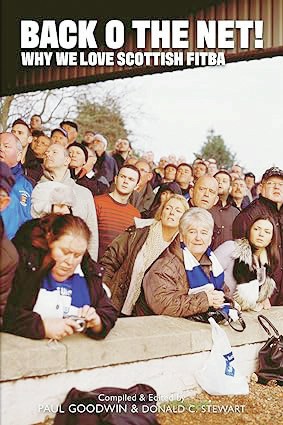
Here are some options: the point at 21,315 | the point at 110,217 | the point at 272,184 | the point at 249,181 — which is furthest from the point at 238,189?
the point at 21,315

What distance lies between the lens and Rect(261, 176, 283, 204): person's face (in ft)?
12.5

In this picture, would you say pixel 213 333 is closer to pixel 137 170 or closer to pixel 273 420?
pixel 273 420

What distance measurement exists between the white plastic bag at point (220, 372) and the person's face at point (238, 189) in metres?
0.75

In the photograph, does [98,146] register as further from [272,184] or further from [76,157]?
[272,184]

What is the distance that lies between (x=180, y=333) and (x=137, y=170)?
0.82m

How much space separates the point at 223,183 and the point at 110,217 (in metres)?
0.67

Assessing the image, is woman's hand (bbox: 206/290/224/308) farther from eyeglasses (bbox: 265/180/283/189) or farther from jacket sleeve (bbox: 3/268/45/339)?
jacket sleeve (bbox: 3/268/45/339)

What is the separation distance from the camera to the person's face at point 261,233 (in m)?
3.78

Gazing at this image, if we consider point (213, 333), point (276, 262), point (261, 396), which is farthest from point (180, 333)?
point (276, 262)

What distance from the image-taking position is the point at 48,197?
327cm

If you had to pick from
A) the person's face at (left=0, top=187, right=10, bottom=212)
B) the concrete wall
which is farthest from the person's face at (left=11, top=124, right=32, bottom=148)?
the concrete wall

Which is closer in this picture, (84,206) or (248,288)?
(84,206)

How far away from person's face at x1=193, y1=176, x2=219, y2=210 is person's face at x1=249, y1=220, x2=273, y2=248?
0.84 feet

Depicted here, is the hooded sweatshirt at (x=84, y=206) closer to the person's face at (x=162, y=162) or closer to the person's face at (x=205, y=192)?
the person's face at (x=162, y=162)
